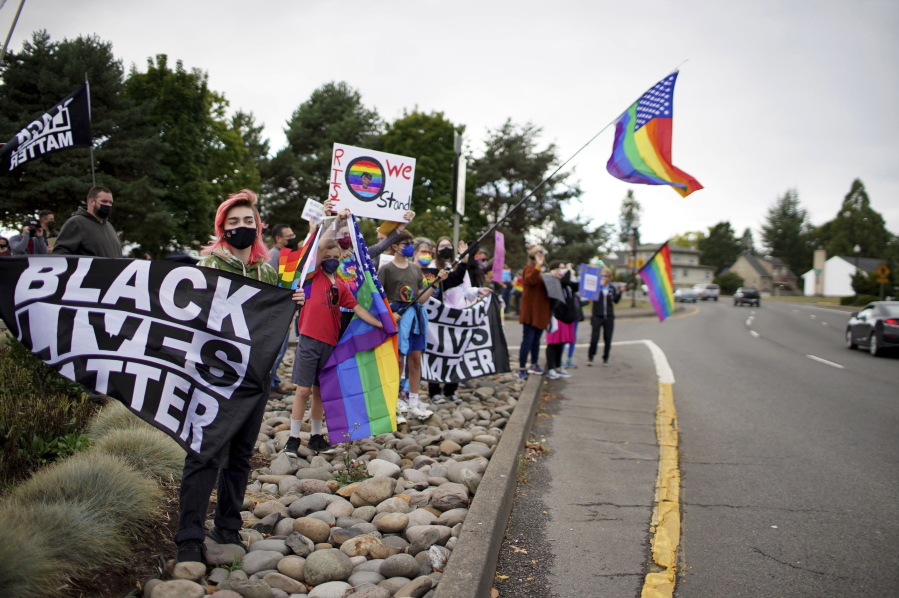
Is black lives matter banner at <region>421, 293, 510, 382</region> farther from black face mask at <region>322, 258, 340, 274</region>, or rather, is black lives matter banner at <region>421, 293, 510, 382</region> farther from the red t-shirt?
black face mask at <region>322, 258, 340, 274</region>

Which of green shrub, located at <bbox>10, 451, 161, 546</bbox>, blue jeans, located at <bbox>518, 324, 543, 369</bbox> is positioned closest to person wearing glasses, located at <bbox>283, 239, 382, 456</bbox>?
green shrub, located at <bbox>10, 451, 161, 546</bbox>

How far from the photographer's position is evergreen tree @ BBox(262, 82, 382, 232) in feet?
141

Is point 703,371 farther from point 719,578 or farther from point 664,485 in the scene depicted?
point 719,578

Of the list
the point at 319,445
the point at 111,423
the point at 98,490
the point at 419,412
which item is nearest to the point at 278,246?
the point at 419,412

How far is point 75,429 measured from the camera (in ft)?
15.0

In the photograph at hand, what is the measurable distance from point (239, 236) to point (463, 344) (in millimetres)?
4813

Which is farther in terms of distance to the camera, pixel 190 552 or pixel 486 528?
pixel 486 528

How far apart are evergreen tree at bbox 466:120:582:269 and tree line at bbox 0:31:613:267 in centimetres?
9

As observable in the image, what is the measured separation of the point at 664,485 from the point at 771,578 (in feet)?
4.97

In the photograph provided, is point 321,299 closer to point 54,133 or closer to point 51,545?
point 51,545

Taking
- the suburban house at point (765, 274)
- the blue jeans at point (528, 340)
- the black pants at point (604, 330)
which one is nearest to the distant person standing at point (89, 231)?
the blue jeans at point (528, 340)

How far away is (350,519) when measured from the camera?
3.89 m

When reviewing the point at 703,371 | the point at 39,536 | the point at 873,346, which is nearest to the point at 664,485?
the point at 39,536

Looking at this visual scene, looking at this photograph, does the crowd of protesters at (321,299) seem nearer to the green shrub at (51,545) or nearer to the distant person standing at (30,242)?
the distant person standing at (30,242)
